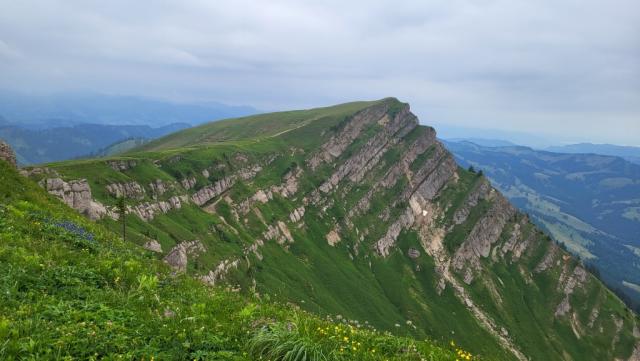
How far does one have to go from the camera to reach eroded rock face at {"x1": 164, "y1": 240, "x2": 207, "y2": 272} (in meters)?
135

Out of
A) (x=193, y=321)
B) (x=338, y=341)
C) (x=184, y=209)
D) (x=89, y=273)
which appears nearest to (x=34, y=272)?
(x=89, y=273)

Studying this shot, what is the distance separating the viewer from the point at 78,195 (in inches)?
5236

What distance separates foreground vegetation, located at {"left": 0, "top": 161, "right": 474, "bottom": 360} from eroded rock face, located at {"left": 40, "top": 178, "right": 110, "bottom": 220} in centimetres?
10862

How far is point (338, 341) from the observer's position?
→ 14.2m

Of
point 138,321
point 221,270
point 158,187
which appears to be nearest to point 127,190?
point 158,187

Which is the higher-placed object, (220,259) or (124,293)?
(124,293)

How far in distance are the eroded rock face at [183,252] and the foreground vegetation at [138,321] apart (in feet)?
385

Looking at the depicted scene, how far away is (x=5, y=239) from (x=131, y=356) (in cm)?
1229

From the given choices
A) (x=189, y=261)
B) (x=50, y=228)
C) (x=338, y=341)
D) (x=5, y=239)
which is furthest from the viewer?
(x=189, y=261)

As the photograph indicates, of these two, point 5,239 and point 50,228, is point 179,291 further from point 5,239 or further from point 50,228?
point 50,228

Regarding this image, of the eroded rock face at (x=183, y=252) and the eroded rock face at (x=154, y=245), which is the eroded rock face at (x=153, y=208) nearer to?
the eroded rock face at (x=183, y=252)

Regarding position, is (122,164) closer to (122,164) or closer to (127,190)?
(122,164)

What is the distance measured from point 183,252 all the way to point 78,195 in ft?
118

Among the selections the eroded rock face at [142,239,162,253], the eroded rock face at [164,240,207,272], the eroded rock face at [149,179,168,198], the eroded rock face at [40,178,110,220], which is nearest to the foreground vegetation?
the eroded rock face at [40,178,110,220]
